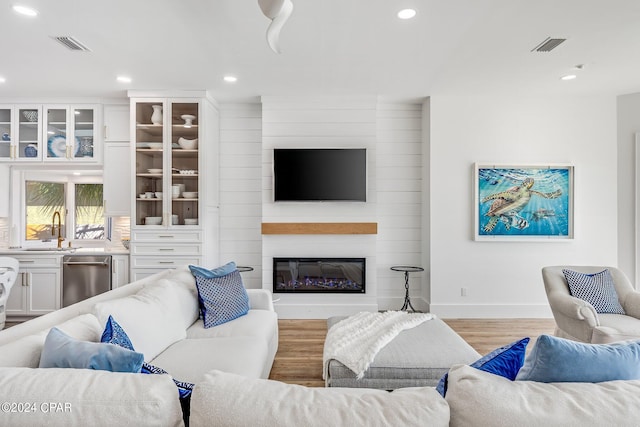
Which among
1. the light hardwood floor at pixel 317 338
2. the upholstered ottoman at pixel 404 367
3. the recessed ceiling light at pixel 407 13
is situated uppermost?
the recessed ceiling light at pixel 407 13

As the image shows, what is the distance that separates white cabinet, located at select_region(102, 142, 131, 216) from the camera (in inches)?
171

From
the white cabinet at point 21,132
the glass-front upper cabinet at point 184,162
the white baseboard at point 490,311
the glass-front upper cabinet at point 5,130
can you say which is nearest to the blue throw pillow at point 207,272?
the glass-front upper cabinet at point 184,162

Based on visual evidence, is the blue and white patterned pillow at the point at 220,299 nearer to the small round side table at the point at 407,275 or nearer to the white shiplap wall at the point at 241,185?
the white shiplap wall at the point at 241,185

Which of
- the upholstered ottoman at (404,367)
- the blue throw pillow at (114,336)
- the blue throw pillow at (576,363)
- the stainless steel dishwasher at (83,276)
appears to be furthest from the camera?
the stainless steel dishwasher at (83,276)

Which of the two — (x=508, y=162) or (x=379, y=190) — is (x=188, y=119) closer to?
(x=379, y=190)

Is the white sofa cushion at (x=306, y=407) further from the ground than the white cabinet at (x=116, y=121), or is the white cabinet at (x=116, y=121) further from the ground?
the white cabinet at (x=116, y=121)

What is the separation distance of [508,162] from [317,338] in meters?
3.13

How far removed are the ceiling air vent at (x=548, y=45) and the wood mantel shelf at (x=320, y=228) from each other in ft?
7.76

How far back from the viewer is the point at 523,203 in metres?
4.43

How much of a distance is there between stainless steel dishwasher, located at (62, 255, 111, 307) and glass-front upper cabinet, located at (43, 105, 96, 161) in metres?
1.22

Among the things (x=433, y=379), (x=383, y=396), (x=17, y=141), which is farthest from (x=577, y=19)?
(x=17, y=141)

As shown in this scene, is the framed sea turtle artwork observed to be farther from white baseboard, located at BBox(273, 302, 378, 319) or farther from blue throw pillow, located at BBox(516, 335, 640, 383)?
blue throw pillow, located at BBox(516, 335, 640, 383)

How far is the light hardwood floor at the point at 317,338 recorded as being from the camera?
288 cm

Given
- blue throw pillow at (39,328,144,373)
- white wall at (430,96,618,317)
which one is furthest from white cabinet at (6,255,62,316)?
white wall at (430,96,618,317)
